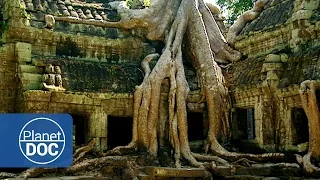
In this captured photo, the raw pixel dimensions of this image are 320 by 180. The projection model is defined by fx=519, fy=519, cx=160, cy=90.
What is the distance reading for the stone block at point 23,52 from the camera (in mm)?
11734

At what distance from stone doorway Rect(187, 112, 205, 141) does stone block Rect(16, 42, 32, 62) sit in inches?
173

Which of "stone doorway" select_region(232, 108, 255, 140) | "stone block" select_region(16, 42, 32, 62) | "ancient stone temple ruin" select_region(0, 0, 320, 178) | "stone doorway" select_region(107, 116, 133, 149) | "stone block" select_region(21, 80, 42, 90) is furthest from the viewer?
"stone doorway" select_region(107, 116, 133, 149)

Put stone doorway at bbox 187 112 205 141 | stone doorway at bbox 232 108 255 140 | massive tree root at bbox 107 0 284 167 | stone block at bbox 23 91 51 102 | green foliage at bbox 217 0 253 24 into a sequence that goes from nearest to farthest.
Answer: stone block at bbox 23 91 51 102
massive tree root at bbox 107 0 284 167
stone doorway at bbox 232 108 255 140
stone doorway at bbox 187 112 205 141
green foliage at bbox 217 0 253 24

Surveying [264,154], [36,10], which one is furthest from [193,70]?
[36,10]

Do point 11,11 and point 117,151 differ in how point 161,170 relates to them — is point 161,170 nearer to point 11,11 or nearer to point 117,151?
point 117,151

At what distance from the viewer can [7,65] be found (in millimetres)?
11703

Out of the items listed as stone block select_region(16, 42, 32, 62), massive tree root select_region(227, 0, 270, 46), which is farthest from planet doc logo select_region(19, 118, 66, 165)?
massive tree root select_region(227, 0, 270, 46)

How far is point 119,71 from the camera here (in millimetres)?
12789

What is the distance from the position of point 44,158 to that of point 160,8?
5924mm

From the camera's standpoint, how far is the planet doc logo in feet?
28.6

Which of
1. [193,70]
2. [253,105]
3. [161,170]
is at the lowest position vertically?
[161,170]

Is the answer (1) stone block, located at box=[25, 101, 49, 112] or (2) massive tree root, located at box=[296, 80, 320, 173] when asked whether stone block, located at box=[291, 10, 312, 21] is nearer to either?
(2) massive tree root, located at box=[296, 80, 320, 173]

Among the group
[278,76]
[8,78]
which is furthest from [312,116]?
[8,78]

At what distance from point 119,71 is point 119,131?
1750mm
